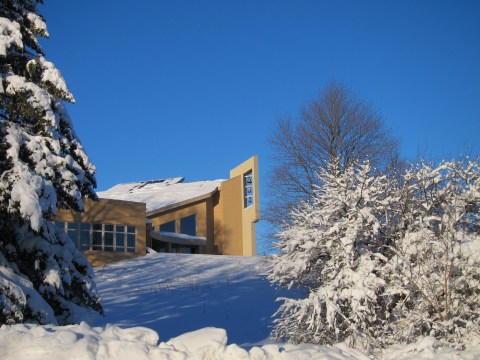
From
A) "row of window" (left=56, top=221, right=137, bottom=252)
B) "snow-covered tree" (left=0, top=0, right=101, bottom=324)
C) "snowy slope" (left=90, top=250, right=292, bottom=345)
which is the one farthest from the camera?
"row of window" (left=56, top=221, right=137, bottom=252)

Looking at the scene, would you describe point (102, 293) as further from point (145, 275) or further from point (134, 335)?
point (134, 335)

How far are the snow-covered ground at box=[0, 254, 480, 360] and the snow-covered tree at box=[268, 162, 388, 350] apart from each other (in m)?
1.26

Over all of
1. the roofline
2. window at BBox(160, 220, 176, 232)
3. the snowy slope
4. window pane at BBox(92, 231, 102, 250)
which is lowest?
the snowy slope

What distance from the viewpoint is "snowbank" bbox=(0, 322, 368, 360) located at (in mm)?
3957

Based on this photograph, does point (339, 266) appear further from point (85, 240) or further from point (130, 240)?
point (130, 240)

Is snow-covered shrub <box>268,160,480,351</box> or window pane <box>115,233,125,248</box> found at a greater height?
window pane <box>115,233,125,248</box>

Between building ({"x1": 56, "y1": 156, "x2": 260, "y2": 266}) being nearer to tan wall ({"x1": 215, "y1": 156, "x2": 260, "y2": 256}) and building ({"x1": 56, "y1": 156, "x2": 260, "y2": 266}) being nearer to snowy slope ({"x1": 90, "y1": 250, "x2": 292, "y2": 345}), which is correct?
tan wall ({"x1": 215, "y1": 156, "x2": 260, "y2": 256})

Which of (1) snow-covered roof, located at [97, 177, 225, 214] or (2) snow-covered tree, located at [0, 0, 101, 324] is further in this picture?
(1) snow-covered roof, located at [97, 177, 225, 214]

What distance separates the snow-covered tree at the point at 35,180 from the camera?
7.48 m

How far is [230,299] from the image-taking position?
17.2 m

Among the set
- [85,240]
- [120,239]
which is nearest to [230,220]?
[120,239]

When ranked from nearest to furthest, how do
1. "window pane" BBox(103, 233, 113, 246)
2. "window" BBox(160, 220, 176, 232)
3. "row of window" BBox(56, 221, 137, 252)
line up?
1. "row of window" BBox(56, 221, 137, 252)
2. "window pane" BBox(103, 233, 113, 246)
3. "window" BBox(160, 220, 176, 232)

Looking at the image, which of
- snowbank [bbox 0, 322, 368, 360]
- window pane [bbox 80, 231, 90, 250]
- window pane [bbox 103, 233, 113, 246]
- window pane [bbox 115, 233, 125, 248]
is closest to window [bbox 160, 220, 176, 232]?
window pane [bbox 115, 233, 125, 248]

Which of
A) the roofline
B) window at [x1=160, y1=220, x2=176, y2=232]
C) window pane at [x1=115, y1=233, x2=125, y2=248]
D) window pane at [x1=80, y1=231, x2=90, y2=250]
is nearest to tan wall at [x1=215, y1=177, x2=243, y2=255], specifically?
the roofline
